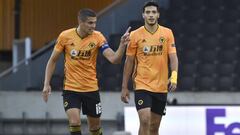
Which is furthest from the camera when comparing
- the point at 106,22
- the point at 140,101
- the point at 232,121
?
the point at 106,22

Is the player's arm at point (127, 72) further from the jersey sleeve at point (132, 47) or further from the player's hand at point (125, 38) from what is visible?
the player's hand at point (125, 38)

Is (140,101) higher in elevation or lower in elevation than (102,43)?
lower

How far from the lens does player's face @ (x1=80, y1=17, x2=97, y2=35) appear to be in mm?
9133

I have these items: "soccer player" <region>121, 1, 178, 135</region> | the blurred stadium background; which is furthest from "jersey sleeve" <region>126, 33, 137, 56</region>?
the blurred stadium background

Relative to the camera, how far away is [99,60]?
15.9 meters

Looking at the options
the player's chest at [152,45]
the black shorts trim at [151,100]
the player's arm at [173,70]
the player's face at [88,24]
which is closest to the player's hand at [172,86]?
the player's arm at [173,70]

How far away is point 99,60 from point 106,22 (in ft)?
2.86

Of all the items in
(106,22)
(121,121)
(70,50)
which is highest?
(106,22)

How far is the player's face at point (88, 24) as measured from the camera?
913 cm

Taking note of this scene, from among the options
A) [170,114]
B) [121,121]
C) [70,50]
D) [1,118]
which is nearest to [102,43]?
[70,50]

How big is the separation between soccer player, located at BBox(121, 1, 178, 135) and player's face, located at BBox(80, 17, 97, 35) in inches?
21.0

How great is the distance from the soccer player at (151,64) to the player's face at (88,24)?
53 cm

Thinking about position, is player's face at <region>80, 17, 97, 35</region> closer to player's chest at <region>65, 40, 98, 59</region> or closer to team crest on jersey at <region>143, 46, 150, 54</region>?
player's chest at <region>65, 40, 98, 59</region>

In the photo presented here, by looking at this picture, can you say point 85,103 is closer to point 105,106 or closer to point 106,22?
point 105,106
